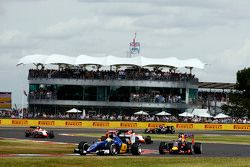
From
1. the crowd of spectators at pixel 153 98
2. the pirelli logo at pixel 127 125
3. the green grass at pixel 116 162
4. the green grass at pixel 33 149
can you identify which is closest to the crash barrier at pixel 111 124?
the pirelli logo at pixel 127 125

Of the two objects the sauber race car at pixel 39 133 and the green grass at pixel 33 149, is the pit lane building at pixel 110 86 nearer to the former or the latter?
the sauber race car at pixel 39 133

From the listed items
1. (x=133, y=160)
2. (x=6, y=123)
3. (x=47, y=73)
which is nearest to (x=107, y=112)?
(x=47, y=73)

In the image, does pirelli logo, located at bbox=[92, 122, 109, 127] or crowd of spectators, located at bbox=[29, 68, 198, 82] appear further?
crowd of spectators, located at bbox=[29, 68, 198, 82]

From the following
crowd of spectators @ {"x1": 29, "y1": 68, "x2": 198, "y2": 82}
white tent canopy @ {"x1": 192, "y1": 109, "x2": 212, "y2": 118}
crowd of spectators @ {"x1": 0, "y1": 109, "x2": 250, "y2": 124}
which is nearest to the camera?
crowd of spectators @ {"x1": 0, "y1": 109, "x2": 250, "y2": 124}

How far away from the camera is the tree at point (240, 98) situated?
13438 cm

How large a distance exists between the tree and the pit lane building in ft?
50.3

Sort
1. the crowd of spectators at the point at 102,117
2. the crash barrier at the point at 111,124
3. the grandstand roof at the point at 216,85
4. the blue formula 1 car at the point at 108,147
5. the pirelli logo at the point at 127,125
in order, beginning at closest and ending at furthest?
the blue formula 1 car at the point at 108,147 < the crash barrier at the point at 111,124 < the pirelli logo at the point at 127,125 < the crowd of spectators at the point at 102,117 < the grandstand roof at the point at 216,85

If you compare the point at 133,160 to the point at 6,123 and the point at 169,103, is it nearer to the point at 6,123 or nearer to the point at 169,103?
the point at 6,123

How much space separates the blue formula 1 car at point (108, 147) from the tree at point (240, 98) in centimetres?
9056

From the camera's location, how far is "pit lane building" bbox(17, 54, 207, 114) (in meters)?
117

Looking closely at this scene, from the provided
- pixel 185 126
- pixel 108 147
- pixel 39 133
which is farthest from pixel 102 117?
pixel 108 147

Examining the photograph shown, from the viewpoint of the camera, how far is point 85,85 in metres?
119

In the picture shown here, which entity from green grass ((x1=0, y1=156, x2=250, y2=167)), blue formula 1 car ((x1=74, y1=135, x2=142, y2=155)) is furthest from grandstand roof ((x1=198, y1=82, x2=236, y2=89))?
green grass ((x1=0, y1=156, x2=250, y2=167))

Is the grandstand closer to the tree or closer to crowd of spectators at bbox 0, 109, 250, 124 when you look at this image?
crowd of spectators at bbox 0, 109, 250, 124
